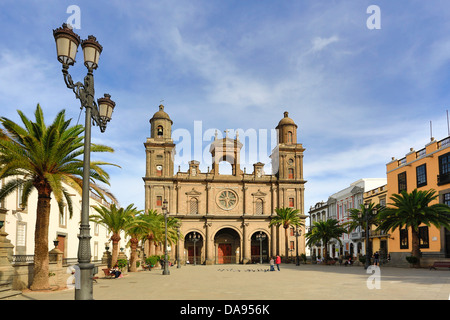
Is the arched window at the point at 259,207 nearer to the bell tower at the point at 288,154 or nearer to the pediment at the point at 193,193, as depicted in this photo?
the bell tower at the point at 288,154

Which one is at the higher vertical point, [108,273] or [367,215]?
[367,215]

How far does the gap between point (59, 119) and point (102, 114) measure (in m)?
8.87

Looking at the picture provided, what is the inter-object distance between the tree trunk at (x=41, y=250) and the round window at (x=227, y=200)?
4468 cm

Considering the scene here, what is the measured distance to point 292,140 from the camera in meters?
65.2

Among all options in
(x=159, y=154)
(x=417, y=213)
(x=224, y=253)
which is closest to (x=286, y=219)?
(x=224, y=253)

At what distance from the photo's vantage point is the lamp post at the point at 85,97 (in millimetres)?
9164

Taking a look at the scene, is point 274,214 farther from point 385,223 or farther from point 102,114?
point 102,114

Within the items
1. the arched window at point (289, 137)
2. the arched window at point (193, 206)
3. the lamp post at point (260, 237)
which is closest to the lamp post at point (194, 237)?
the arched window at point (193, 206)

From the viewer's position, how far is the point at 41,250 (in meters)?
18.4

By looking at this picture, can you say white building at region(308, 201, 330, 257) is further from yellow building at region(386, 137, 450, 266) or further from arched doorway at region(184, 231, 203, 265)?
yellow building at region(386, 137, 450, 266)

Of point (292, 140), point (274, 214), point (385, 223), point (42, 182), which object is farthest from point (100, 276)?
point (292, 140)

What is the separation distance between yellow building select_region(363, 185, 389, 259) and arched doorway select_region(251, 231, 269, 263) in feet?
50.9

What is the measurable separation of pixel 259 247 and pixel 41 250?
48777 mm

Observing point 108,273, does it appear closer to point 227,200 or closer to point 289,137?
point 227,200
